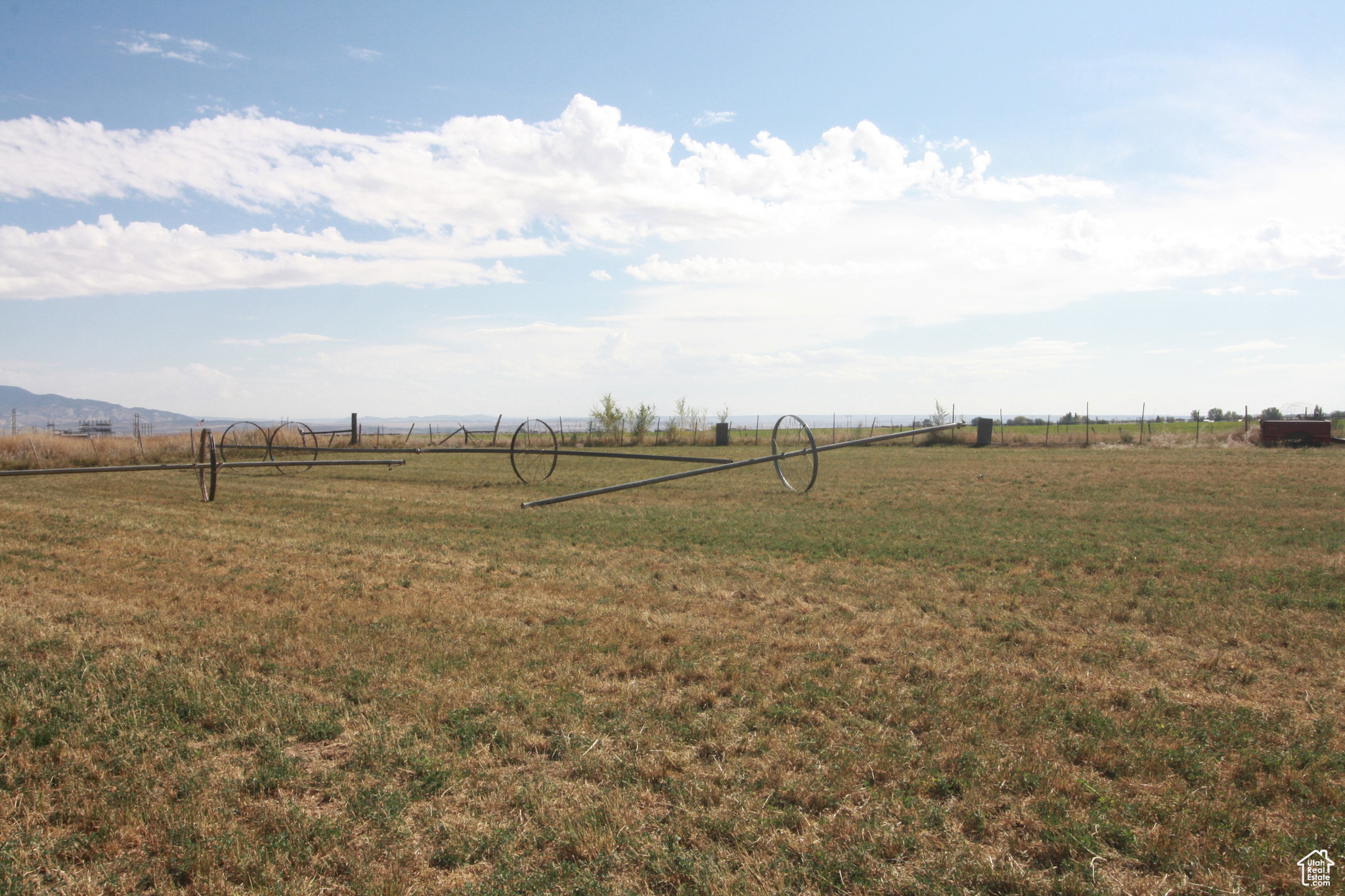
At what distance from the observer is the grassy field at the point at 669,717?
10.8ft

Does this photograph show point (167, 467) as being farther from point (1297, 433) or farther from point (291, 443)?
point (1297, 433)

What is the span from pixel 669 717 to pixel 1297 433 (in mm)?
45612

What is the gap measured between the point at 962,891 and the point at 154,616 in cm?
732

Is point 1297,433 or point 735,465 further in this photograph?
point 1297,433

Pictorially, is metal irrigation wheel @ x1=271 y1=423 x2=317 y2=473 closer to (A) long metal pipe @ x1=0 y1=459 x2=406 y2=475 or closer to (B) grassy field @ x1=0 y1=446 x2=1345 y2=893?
(A) long metal pipe @ x1=0 y1=459 x2=406 y2=475

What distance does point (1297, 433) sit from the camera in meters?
37.5

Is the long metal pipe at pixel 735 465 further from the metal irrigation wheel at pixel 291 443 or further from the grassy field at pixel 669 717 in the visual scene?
the metal irrigation wheel at pixel 291 443

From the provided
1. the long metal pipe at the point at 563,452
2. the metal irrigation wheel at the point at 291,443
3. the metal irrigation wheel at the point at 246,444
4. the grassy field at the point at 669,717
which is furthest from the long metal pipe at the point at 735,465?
the metal irrigation wheel at the point at 291,443

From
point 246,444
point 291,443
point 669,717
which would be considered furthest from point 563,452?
point 291,443

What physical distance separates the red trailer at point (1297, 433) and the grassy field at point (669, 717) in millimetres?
34151

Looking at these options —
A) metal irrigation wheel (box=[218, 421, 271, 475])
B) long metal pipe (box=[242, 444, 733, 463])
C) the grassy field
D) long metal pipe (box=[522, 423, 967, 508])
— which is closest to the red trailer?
long metal pipe (box=[242, 444, 733, 463])

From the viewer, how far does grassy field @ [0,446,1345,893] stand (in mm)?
3297

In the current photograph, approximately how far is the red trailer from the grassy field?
1345 inches

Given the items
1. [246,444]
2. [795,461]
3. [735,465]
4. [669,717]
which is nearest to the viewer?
[669,717]
